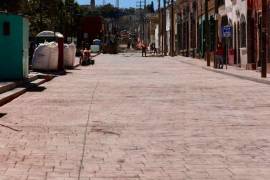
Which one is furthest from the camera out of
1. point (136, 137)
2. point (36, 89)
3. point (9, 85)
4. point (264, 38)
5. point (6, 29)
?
point (264, 38)

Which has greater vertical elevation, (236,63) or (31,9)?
(31,9)

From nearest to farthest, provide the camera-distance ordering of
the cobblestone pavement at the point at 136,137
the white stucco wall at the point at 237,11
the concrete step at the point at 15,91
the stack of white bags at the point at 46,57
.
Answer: the cobblestone pavement at the point at 136,137 → the concrete step at the point at 15,91 → the stack of white bags at the point at 46,57 → the white stucco wall at the point at 237,11

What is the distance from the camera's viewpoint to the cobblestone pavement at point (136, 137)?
849 cm

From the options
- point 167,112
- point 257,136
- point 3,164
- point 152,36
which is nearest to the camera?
point 3,164

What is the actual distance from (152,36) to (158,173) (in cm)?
15713

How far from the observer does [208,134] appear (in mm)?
11719

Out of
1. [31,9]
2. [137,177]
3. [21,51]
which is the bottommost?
[137,177]

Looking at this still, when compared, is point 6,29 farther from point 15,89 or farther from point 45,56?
point 45,56

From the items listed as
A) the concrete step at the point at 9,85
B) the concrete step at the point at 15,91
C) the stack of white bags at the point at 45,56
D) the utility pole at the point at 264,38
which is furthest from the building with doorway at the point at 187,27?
the concrete step at the point at 9,85

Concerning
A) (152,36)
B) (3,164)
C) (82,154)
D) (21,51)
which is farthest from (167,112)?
(152,36)

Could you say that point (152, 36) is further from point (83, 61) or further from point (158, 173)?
point (158, 173)

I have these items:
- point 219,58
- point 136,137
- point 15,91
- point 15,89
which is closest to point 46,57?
point 15,89

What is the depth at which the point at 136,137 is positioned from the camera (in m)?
11.4

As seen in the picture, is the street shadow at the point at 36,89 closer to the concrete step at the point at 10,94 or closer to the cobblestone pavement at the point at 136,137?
the concrete step at the point at 10,94
